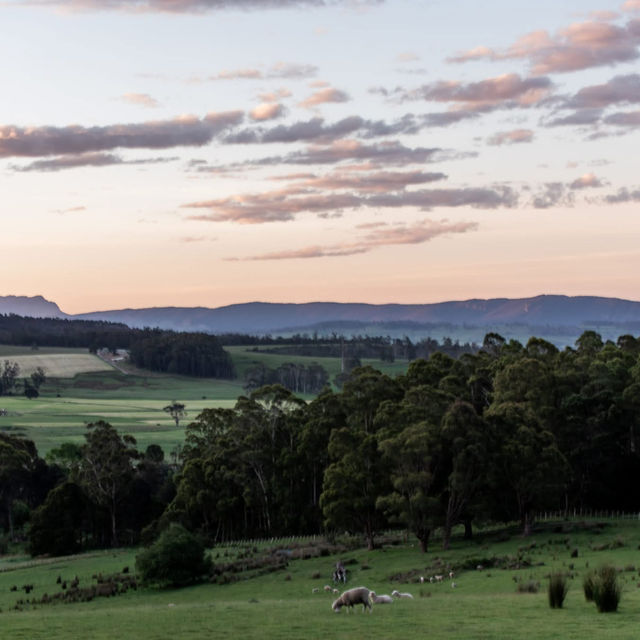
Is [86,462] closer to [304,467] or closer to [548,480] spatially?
[304,467]

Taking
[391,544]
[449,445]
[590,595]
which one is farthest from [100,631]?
[391,544]

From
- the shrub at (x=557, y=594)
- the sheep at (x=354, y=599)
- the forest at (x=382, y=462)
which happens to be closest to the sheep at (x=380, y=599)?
the sheep at (x=354, y=599)

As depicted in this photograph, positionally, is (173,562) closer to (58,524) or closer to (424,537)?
(424,537)

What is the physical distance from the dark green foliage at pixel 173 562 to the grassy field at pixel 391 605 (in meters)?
1.63

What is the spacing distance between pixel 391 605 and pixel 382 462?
105ft

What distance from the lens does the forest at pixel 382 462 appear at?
189 feet

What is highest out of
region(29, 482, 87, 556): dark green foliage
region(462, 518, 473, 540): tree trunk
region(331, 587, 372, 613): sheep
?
region(331, 587, 372, 613): sheep

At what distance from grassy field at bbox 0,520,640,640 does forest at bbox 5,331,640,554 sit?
13.1 ft

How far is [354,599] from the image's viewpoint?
2814cm

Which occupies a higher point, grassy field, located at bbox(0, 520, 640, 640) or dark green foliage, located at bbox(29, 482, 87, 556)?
grassy field, located at bbox(0, 520, 640, 640)

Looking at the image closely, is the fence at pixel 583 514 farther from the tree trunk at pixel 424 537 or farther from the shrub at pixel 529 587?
the shrub at pixel 529 587

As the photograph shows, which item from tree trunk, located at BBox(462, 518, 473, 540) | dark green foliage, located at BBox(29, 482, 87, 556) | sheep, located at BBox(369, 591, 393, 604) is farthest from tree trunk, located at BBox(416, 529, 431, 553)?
dark green foliage, located at BBox(29, 482, 87, 556)

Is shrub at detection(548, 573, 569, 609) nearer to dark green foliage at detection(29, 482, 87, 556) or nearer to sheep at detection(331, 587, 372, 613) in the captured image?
sheep at detection(331, 587, 372, 613)

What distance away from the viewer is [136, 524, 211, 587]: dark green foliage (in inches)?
1991
